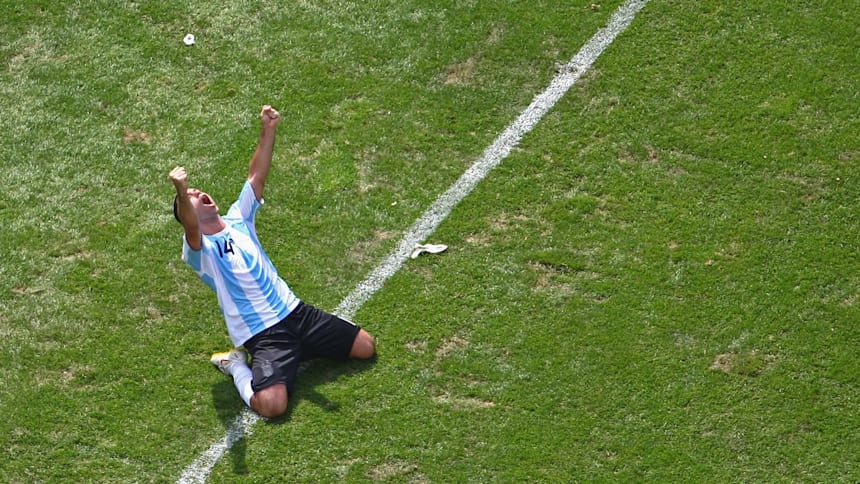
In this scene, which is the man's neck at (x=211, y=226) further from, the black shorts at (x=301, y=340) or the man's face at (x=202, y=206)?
the black shorts at (x=301, y=340)

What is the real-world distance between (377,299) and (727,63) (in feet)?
13.5

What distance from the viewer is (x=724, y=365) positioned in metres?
9.28

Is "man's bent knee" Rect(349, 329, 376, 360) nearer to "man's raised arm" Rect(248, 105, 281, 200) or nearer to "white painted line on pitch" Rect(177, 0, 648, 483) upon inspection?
"white painted line on pitch" Rect(177, 0, 648, 483)

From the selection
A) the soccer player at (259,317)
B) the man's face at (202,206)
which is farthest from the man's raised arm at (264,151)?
the man's face at (202,206)

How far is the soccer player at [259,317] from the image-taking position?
29.9ft

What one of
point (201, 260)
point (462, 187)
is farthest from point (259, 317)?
point (462, 187)

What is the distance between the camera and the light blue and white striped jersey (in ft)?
30.3

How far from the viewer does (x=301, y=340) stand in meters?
9.34

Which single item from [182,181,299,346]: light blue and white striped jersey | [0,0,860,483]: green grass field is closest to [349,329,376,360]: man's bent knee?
[0,0,860,483]: green grass field

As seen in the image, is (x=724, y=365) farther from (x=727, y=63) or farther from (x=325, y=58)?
(x=325, y=58)

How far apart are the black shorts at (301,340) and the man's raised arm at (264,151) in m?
1.07

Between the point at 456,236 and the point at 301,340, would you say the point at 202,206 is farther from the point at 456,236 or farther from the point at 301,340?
the point at 456,236

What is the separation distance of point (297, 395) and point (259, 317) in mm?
668

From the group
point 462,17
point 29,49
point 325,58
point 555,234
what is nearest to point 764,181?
point 555,234
